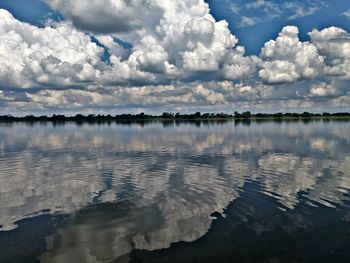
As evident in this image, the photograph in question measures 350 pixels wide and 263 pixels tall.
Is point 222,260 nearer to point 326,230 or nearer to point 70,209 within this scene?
point 326,230

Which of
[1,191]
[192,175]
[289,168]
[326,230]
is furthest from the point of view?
[289,168]

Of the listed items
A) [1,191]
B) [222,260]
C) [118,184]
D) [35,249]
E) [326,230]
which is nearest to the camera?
[222,260]

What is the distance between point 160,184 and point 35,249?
14843 mm

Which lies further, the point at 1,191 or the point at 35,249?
the point at 1,191

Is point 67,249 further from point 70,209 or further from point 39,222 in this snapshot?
point 70,209

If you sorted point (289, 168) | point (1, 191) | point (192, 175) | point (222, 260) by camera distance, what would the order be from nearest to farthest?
1. point (222, 260)
2. point (1, 191)
3. point (192, 175)
4. point (289, 168)

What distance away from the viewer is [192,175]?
3328 centimetres

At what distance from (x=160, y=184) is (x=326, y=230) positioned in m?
15.2

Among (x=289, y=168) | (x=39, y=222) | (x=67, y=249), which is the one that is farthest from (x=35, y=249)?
(x=289, y=168)

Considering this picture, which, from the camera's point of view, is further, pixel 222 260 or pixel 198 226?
pixel 198 226

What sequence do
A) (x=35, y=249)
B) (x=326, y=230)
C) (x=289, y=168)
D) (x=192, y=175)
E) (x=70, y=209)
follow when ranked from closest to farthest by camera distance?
(x=35, y=249) < (x=326, y=230) < (x=70, y=209) < (x=192, y=175) < (x=289, y=168)

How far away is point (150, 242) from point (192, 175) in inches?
682

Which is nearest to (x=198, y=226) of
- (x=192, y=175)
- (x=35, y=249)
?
(x=35, y=249)

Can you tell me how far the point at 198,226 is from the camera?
18.2m
